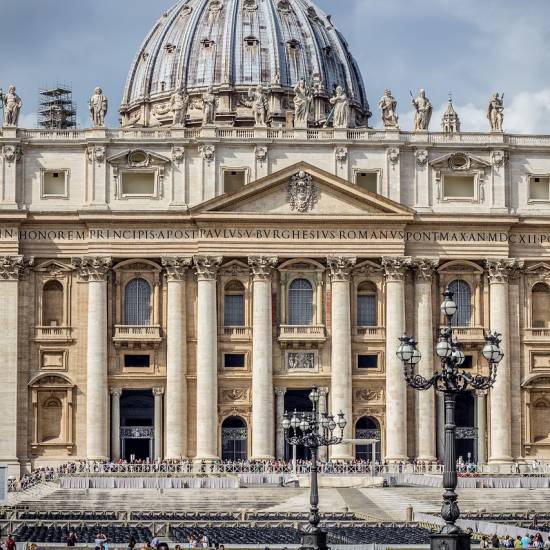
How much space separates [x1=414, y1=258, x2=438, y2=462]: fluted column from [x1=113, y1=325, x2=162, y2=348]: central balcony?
14633 mm

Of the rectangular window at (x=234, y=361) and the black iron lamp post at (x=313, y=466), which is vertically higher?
the rectangular window at (x=234, y=361)

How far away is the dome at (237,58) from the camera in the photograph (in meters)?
144

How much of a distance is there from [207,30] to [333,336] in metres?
49.9

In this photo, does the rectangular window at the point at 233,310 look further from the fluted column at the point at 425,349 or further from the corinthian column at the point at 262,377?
the fluted column at the point at 425,349

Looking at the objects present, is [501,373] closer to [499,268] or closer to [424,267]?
[499,268]

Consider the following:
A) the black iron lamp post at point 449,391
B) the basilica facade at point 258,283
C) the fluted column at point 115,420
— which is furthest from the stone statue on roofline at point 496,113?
the black iron lamp post at point 449,391

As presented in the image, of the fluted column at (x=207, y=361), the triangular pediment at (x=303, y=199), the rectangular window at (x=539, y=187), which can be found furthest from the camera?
the rectangular window at (x=539, y=187)

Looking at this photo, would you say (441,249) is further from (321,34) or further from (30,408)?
(321,34)

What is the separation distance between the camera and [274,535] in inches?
2601

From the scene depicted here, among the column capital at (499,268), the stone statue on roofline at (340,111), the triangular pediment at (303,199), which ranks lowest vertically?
the column capital at (499,268)

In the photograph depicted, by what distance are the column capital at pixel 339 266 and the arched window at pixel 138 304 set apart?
405 inches

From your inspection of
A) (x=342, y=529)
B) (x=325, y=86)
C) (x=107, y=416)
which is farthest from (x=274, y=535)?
(x=325, y=86)

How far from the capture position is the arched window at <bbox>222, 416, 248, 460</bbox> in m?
107

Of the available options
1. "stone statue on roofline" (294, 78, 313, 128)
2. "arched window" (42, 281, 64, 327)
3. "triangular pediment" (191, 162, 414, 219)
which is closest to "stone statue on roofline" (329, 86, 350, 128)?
"stone statue on roofline" (294, 78, 313, 128)
